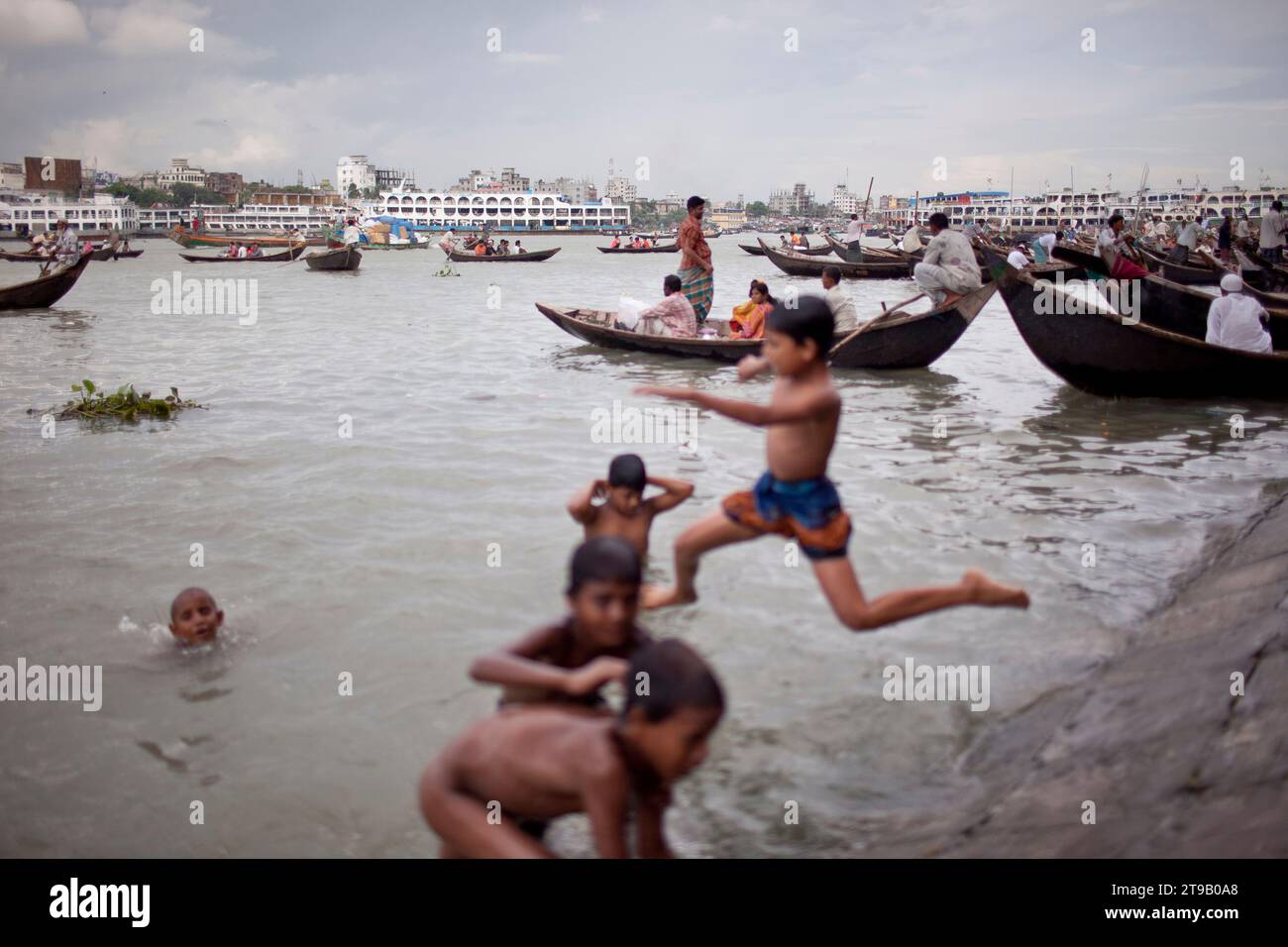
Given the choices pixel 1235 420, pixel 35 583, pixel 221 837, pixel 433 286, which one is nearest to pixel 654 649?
pixel 221 837

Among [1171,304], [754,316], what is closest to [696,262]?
[754,316]

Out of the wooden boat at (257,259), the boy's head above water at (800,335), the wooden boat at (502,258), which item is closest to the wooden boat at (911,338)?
the boy's head above water at (800,335)

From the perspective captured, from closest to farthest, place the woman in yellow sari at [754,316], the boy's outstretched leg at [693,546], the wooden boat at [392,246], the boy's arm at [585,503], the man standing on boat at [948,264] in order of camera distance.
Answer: the boy's outstretched leg at [693,546]
the boy's arm at [585,503]
the man standing on boat at [948,264]
the woman in yellow sari at [754,316]
the wooden boat at [392,246]

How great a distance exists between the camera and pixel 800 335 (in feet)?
11.4

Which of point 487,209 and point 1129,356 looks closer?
point 1129,356

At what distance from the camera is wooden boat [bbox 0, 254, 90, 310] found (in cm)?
2083

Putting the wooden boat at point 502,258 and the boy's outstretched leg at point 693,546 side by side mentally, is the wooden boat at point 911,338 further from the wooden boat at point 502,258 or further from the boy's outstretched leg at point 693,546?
the wooden boat at point 502,258

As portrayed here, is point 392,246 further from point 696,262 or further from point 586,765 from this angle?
point 586,765

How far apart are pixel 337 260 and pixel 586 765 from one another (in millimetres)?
38053

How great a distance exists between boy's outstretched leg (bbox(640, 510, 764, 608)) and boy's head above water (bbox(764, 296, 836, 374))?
2.36 ft

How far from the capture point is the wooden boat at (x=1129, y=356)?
9.82 metres

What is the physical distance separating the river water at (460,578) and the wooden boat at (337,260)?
2505 centimetres

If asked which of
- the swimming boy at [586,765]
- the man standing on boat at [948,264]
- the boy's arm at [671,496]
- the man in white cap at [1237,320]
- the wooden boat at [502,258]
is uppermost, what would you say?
the wooden boat at [502,258]
